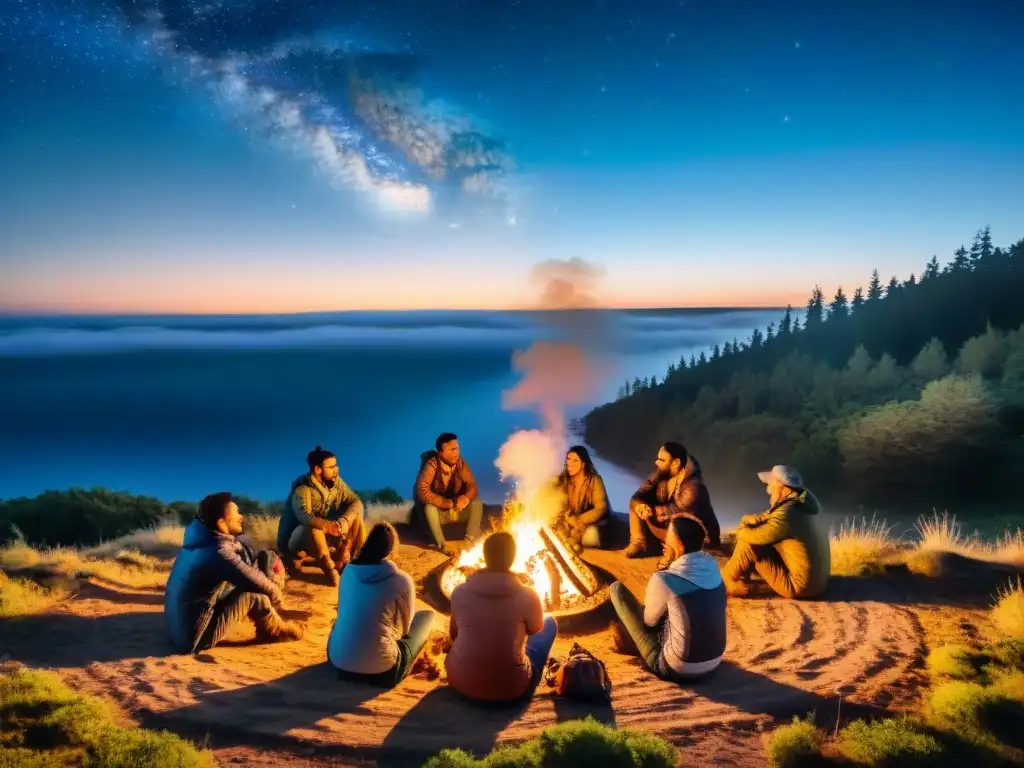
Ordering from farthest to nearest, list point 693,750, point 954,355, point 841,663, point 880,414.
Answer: point 954,355 < point 880,414 < point 841,663 < point 693,750

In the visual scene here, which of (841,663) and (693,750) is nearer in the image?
(693,750)

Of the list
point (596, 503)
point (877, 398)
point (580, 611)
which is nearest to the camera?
point (580, 611)

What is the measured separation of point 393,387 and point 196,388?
28.8 meters

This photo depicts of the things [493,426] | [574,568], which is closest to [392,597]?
[574,568]

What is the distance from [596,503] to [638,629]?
382 centimetres

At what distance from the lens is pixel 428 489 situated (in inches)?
384

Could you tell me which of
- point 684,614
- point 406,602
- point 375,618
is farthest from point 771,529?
point 375,618

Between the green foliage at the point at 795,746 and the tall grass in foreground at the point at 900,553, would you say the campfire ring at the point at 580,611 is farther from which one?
the tall grass in foreground at the point at 900,553

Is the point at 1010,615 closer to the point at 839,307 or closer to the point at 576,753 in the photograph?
the point at 576,753

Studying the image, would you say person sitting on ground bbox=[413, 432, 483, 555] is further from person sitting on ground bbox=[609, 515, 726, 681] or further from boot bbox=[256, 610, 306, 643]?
person sitting on ground bbox=[609, 515, 726, 681]

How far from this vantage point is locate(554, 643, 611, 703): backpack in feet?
17.6

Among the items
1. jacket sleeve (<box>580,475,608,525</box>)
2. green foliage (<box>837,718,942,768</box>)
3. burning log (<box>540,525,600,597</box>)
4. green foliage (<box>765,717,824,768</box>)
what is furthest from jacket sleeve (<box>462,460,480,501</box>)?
green foliage (<box>837,718,942,768</box>)

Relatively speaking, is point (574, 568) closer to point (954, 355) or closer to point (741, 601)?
point (741, 601)

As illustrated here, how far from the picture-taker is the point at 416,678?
19.0 ft
